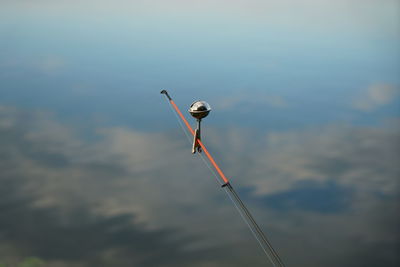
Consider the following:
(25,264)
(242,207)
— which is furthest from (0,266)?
(242,207)

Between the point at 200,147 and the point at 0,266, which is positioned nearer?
the point at 200,147

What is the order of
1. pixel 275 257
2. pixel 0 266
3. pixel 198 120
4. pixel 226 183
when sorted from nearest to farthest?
pixel 275 257
pixel 226 183
pixel 198 120
pixel 0 266

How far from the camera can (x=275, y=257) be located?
8961 mm

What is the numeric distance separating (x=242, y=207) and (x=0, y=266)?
45.3 meters

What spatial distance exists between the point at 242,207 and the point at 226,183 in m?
1.12

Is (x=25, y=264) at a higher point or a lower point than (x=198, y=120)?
higher

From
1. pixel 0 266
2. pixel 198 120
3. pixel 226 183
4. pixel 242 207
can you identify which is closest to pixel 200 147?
pixel 198 120

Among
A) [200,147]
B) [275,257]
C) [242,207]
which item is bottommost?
[275,257]

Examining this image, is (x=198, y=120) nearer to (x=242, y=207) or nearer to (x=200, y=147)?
(x=200, y=147)

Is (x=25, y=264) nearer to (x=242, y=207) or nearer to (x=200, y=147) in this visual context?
(x=200, y=147)

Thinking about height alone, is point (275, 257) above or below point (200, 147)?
below

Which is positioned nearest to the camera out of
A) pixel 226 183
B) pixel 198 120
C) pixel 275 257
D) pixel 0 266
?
pixel 275 257

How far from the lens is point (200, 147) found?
43.1 ft

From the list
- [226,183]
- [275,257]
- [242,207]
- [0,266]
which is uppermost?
[0,266]
